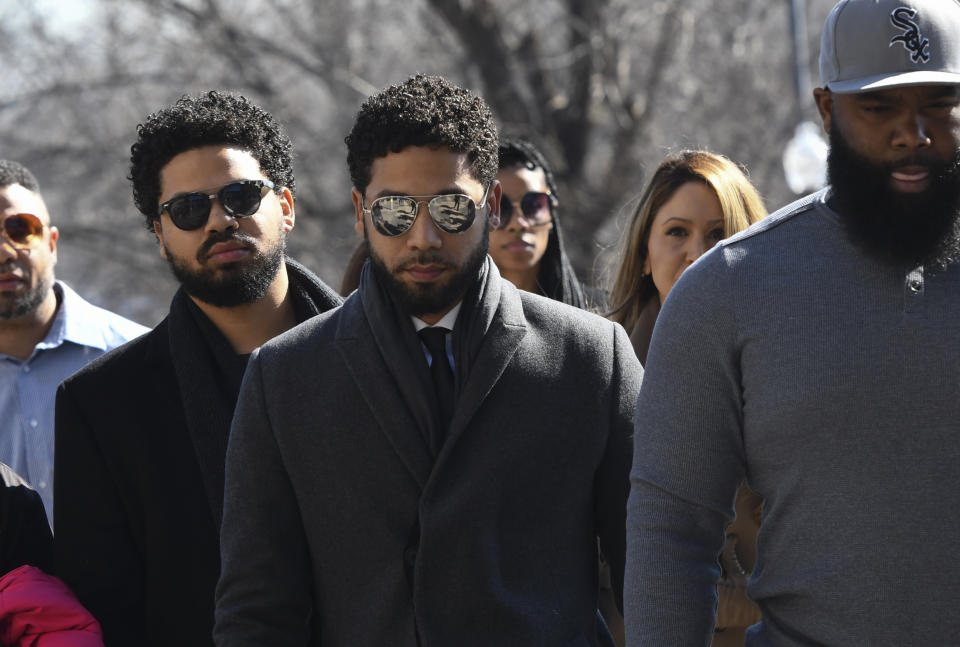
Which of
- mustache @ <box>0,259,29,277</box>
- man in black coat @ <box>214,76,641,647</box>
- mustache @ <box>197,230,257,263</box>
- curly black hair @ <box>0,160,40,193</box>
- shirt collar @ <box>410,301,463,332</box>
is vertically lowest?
man in black coat @ <box>214,76,641,647</box>

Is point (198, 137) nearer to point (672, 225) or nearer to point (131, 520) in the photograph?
point (131, 520)

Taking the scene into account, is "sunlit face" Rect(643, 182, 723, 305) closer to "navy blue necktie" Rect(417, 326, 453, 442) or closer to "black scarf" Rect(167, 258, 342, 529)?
"black scarf" Rect(167, 258, 342, 529)

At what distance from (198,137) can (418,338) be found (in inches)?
45.6

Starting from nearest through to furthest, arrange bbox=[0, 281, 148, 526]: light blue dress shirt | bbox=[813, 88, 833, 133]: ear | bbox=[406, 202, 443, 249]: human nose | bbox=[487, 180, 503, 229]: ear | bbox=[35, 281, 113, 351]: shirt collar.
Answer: bbox=[813, 88, 833, 133]: ear
bbox=[406, 202, 443, 249]: human nose
bbox=[487, 180, 503, 229]: ear
bbox=[0, 281, 148, 526]: light blue dress shirt
bbox=[35, 281, 113, 351]: shirt collar

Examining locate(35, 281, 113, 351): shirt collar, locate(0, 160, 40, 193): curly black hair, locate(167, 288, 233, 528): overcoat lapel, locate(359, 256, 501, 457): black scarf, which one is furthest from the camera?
locate(0, 160, 40, 193): curly black hair

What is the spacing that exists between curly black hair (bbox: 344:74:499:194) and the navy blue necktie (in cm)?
40

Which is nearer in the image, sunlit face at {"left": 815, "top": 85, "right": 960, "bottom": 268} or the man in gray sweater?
the man in gray sweater

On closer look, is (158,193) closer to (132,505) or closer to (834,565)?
(132,505)

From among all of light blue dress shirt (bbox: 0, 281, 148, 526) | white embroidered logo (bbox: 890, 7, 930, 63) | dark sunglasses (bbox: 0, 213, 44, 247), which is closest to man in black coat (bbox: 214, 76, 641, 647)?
white embroidered logo (bbox: 890, 7, 930, 63)

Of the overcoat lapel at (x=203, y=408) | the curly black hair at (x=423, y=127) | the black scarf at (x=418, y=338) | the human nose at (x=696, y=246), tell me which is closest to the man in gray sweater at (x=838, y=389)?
the black scarf at (x=418, y=338)

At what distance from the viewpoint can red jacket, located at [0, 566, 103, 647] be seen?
3.29 meters

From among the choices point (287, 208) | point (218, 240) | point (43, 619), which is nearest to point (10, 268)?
point (287, 208)

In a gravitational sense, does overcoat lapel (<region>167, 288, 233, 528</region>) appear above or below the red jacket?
above

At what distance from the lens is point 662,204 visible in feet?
15.9
